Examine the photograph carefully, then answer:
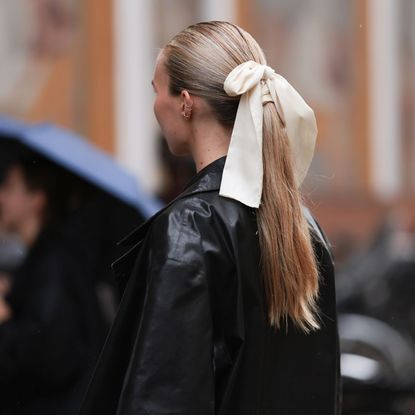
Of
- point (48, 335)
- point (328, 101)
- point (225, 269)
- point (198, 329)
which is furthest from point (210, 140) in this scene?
point (328, 101)

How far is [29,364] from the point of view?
13.9ft

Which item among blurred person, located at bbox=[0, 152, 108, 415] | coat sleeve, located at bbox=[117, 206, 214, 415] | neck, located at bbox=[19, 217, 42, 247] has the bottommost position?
coat sleeve, located at bbox=[117, 206, 214, 415]

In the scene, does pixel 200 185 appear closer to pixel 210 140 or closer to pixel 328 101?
pixel 210 140

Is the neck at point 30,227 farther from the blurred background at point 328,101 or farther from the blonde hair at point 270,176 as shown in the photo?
the blonde hair at point 270,176

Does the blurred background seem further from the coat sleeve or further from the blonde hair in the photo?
the coat sleeve

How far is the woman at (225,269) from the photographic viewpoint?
104 inches

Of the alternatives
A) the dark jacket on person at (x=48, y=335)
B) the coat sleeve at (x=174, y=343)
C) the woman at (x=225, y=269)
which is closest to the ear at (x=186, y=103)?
the woman at (x=225, y=269)

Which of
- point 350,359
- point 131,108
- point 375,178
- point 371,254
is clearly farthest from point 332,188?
point 350,359

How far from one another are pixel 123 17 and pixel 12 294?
11.4m

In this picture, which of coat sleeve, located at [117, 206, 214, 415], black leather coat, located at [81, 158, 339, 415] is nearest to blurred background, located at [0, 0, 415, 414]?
Result: black leather coat, located at [81, 158, 339, 415]

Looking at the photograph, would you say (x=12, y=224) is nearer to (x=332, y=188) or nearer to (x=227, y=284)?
(x=227, y=284)

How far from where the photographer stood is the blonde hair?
9.05ft

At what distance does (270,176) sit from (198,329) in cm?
38

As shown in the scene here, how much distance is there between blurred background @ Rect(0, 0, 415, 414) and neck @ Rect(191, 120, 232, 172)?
257cm
